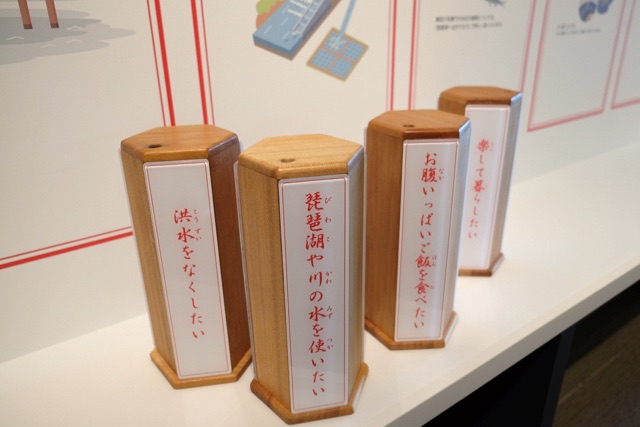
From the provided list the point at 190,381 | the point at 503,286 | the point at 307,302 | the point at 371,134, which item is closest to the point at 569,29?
the point at 503,286

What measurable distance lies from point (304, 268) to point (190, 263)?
0.53 ft

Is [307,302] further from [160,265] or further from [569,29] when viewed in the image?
[569,29]

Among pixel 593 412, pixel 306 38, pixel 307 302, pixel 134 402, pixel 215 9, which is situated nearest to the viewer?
pixel 307 302

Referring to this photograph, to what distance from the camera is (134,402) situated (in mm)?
683

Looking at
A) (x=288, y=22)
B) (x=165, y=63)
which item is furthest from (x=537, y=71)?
(x=165, y=63)

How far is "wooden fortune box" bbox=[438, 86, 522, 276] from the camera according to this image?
2.73 feet

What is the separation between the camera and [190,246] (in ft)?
2.03

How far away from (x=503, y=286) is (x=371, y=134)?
44 cm

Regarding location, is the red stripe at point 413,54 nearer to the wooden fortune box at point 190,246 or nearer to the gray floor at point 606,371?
the wooden fortune box at point 190,246

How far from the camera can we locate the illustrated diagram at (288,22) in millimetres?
845

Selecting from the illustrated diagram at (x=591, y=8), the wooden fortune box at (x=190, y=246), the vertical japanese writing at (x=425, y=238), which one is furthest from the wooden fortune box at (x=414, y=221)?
the illustrated diagram at (x=591, y=8)

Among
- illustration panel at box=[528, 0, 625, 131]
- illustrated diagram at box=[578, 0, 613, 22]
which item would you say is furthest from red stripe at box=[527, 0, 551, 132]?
illustrated diagram at box=[578, 0, 613, 22]

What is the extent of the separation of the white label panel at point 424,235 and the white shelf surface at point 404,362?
6cm

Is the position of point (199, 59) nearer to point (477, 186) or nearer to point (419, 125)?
point (419, 125)
